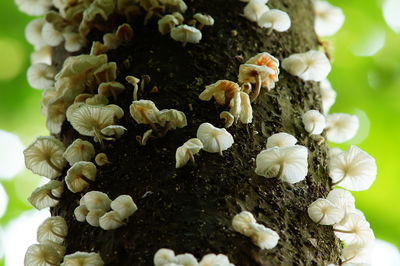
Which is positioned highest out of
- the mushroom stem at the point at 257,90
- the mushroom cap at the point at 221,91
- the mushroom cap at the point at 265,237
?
the mushroom stem at the point at 257,90

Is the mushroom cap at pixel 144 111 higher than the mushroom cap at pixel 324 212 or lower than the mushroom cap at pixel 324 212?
higher

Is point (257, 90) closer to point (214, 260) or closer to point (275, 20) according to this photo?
point (275, 20)

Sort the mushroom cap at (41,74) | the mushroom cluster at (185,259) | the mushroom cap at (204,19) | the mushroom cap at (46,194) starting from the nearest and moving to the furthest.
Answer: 1. the mushroom cluster at (185,259)
2. the mushroom cap at (46,194)
3. the mushroom cap at (204,19)
4. the mushroom cap at (41,74)

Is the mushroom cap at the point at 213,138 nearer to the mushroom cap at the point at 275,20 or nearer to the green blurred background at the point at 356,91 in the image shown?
the mushroom cap at the point at 275,20

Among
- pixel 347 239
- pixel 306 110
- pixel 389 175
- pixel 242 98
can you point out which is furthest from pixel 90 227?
pixel 389 175

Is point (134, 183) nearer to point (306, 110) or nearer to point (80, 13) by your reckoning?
point (306, 110)

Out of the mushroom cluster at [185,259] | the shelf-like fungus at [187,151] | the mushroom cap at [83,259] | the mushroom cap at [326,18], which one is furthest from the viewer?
the mushroom cap at [326,18]

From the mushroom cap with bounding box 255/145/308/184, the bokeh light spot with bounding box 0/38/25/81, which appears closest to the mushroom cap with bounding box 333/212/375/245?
the mushroom cap with bounding box 255/145/308/184

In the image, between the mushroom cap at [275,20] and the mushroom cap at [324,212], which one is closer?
the mushroom cap at [324,212]

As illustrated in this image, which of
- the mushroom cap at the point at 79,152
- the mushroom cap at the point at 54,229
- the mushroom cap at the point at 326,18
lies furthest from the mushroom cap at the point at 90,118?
the mushroom cap at the point at 326,18
